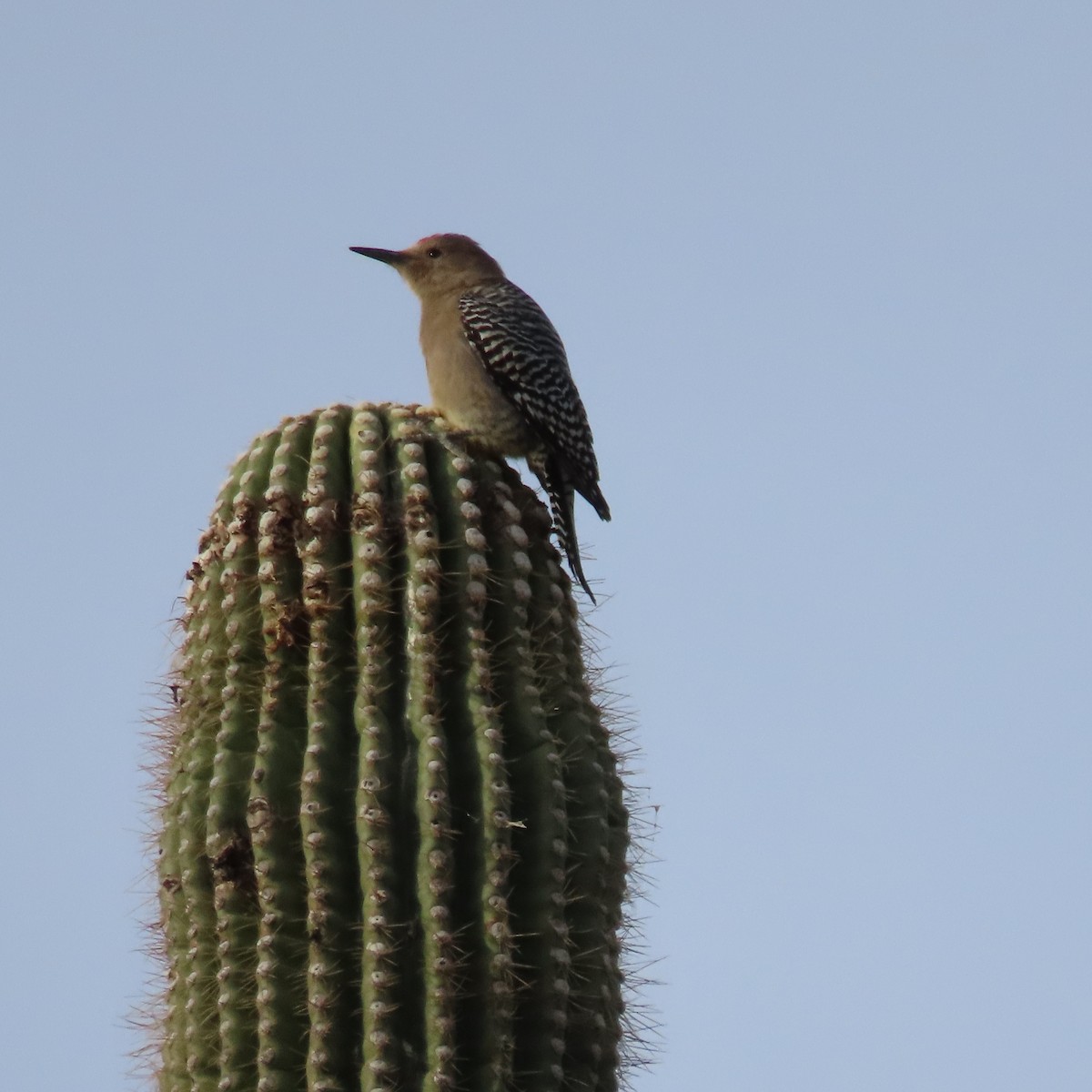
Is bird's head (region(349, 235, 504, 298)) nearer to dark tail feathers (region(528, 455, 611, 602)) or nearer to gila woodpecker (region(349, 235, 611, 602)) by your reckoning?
gila woodpecker (region(349, 235, 611, 602))

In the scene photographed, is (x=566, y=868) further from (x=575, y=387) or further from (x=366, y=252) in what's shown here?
(x=366, y=252)

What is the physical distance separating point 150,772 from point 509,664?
1.21m

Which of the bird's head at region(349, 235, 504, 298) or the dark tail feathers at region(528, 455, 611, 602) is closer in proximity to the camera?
the dark tail feathers at region(528, 455, 611, 602)

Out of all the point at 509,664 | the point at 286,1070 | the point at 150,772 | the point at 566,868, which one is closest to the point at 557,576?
the point at 509,664

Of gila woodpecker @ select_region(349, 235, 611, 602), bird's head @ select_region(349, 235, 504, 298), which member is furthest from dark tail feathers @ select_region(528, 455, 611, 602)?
bird's head @ select_region(349, 235, 504, 298)

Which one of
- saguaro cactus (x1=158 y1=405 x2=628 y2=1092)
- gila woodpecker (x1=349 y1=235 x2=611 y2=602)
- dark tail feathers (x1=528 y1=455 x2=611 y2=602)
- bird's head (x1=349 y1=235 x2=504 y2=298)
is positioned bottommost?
saguaro cactus (x1=158 y1=405 x2=628 y2=1092)

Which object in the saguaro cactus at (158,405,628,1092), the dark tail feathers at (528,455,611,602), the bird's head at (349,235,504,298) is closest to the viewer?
the saguaro cactus at (158,405,628,1092)

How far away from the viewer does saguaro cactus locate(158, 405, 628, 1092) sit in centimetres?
471

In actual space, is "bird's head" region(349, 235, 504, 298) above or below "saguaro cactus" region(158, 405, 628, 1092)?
above

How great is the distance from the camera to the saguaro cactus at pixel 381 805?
4.71m

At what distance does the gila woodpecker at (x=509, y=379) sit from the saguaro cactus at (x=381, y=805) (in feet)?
5.32

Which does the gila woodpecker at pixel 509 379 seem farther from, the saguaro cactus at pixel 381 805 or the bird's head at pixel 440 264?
the saguaro cactus at pixel 381 805

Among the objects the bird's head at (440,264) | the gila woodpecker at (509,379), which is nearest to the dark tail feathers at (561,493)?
the gila woodpecker at (509,379)

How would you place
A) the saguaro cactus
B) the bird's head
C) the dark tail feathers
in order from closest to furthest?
the saguaro cactus → the dark tail feathers → the bird's head
